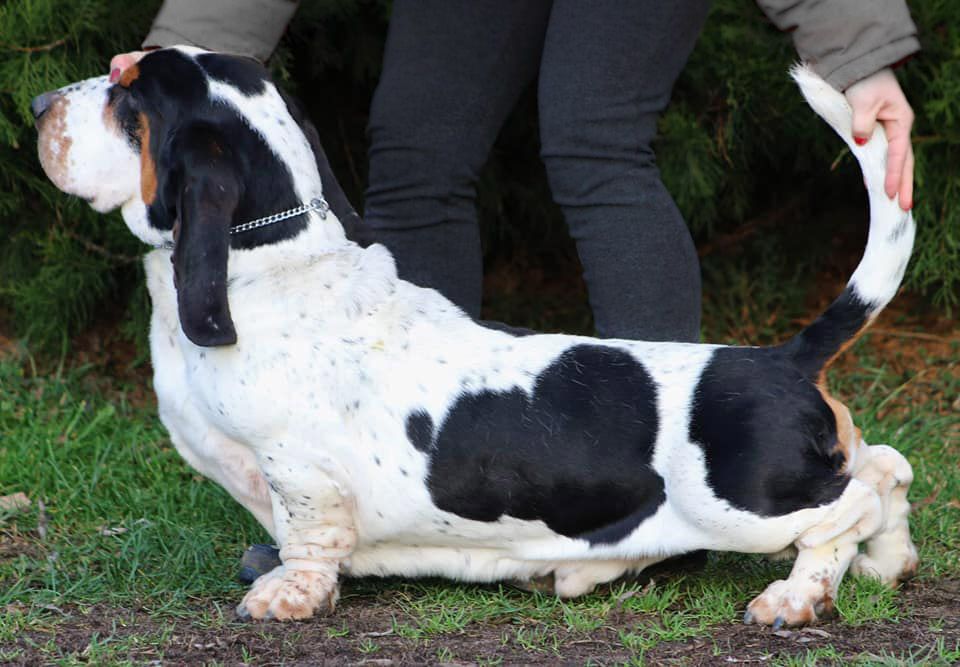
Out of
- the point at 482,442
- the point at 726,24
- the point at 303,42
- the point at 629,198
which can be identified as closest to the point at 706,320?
the point at 726,24

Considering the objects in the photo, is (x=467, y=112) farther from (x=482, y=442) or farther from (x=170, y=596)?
(x=170, y=596)

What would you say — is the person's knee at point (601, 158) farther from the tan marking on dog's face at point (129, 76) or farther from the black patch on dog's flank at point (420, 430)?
the tan marking on dog's face at point (129, 76)

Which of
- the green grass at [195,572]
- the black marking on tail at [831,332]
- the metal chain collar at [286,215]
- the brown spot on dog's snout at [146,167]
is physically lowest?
the green grass at [195,572]

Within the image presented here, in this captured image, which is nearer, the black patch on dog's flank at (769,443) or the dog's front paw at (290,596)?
the black patch on dog's flank at (769,443)

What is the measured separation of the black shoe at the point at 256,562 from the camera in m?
3.06

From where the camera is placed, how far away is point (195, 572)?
313cm

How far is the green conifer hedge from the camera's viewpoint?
4.20 m

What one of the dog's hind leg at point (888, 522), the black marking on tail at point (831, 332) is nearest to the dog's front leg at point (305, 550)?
the black marking on tail at point (831, 332)

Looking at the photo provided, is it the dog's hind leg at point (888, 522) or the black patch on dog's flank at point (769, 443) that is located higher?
the black patch on dog's flank at point (769, 443)

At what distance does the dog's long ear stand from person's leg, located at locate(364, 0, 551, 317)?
675 millimetres

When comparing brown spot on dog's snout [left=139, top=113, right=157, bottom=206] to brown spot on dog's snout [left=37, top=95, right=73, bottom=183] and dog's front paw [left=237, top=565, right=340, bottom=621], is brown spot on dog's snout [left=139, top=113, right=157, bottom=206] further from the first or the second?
dog's front paw [left=237, top=565, right=340, bottom=621]

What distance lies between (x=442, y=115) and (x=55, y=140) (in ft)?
3.21

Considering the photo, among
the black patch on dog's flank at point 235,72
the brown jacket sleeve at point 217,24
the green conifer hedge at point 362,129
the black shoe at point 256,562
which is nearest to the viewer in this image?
the black patch on dog's flank at point 235,72

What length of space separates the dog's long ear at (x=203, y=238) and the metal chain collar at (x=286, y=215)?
7 cm
